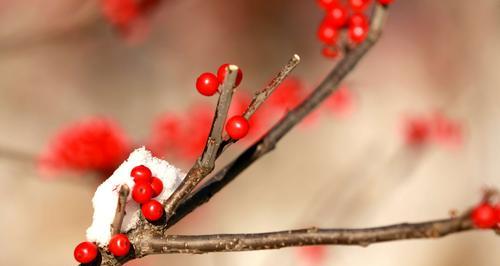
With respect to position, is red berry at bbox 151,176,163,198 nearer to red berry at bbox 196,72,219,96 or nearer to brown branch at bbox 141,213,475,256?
brown branch at bbox 141,213,475,256

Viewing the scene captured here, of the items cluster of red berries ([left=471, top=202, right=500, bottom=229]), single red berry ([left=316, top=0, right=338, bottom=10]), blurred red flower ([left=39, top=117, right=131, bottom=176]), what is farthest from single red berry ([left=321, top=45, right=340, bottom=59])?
blurred red flower ([left=39, top=117, right=131, bottom=176])

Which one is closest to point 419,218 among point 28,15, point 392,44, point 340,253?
point 340,253

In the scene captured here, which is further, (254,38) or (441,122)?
(254,38)

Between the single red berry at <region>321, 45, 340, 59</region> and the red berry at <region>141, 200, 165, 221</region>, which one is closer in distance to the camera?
the red berry at <region>141, 200, 165, 221</region>

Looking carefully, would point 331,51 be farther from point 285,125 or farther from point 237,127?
point 237,127

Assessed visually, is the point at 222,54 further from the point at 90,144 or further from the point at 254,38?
the point at 90,144

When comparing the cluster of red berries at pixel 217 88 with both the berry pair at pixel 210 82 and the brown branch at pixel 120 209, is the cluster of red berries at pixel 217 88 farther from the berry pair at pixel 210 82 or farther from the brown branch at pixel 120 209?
the brown branch at pixel 120 209

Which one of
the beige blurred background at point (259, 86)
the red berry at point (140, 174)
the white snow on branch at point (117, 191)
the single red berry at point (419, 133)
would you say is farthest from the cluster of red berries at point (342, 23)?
→ the single red berry at point (419, 133)
